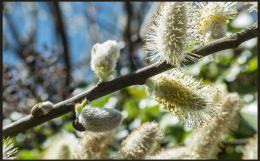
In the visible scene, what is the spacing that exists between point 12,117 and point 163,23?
1.73 m

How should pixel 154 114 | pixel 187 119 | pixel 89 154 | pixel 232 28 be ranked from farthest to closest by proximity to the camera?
pixel 232 28 < pixel 154 114 < pixel 89 154 < pixel 187 119

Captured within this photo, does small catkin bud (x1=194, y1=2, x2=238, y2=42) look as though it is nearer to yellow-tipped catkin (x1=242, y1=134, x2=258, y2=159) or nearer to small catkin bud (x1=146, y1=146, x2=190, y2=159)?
small catkin bud (x1=146, y1=146, x2=190, y2=159)

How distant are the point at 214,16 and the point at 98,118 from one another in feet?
1.56

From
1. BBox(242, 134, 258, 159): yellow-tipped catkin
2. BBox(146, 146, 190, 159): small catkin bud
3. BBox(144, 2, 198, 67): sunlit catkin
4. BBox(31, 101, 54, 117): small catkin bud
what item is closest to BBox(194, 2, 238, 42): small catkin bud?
BBox(144, 2, 198, 67): sunlit catkin

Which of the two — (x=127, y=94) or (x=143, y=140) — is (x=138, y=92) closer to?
(x=127, y=94)

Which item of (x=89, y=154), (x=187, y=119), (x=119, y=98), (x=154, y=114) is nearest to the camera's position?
(x=187, y=119)

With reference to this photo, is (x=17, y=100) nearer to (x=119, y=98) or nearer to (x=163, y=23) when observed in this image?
(x=119, y=98)

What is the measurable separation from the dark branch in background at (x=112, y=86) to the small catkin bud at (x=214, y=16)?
186 millimetres

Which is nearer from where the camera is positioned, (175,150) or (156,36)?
(156,36)

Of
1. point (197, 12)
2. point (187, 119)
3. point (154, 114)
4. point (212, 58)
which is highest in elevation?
point (197, 12)

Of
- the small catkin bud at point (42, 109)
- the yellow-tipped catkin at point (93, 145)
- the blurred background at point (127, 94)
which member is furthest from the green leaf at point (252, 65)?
the small catkin bud at point (42, 109)

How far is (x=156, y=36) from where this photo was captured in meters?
1.35

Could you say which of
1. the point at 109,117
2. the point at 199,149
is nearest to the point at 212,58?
the point at 109,117

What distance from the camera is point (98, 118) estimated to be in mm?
1207
